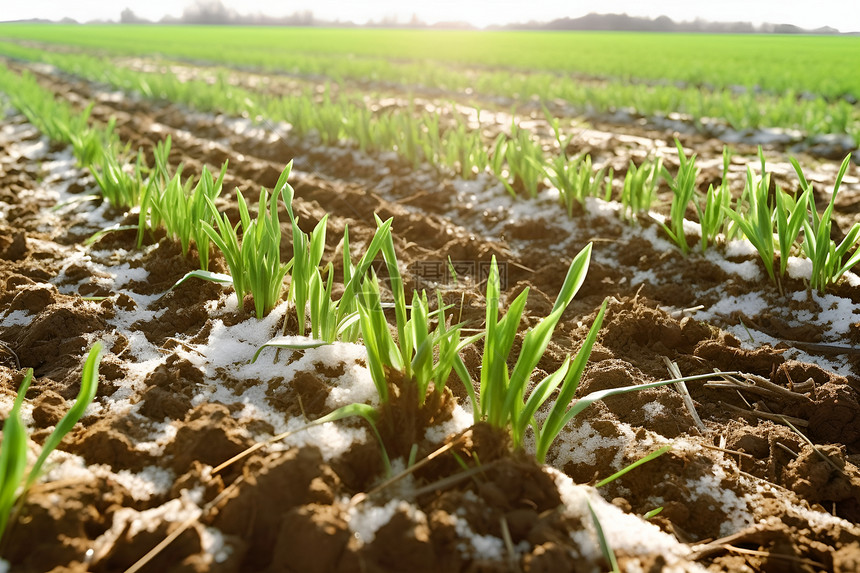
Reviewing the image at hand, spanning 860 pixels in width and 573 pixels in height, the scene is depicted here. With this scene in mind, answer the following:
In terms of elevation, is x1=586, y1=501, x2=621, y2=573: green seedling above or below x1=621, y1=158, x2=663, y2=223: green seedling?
below

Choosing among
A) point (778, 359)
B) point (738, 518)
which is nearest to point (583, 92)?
point (778, 359)

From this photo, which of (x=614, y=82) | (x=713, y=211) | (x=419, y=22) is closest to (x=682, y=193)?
(x=713, y=211)


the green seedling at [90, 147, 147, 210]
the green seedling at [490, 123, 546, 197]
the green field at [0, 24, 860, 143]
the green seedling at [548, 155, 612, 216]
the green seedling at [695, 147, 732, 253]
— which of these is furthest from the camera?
the green field at [0, 24, 860, 143]

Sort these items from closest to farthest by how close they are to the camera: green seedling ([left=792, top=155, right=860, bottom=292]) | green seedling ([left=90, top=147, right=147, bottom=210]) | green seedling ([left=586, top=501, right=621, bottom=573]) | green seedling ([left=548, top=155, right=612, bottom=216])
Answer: green seedling ([left=586, top=501, right=621, bottom=573]) → green seedling ([left=792, top=155, right=860, bottom=292]) → green seedling ([left=90, top=147, right=147, bottom=210]) → green seedling ([left=548, top=155, right=612, bottom=216])

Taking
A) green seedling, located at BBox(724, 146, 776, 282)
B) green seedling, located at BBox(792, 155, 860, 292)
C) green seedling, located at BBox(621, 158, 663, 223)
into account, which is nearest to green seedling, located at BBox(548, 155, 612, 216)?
green seedling, located at BBox(621, 158, 663, 223)

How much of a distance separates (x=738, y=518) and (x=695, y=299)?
1.17 m

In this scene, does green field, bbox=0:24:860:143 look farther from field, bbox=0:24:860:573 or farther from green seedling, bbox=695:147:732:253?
green seedling, bbox=695:147:732:253

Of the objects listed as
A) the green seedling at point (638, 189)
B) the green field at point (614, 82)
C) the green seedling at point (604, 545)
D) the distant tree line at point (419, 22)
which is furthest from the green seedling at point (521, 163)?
the distant tree line at point (419, 22)

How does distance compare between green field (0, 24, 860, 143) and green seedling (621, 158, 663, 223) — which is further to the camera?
green field (0, 24, 860, 143)

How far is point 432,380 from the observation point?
1.53 m

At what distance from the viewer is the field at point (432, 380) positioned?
99 centimetres

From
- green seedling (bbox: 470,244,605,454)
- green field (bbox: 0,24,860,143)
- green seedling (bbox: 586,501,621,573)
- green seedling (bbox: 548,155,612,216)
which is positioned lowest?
green seedling (bbox: 586,501,621,573)

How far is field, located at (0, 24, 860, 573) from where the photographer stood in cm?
99

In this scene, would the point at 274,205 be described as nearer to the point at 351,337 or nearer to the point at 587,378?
the point at 351,337
